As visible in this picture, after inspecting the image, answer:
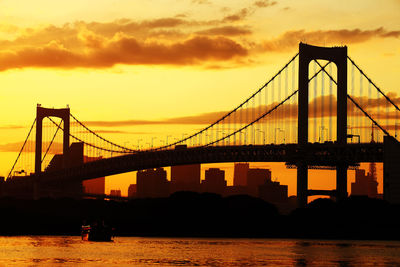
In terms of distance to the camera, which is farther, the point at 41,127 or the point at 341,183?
the point at 41,127

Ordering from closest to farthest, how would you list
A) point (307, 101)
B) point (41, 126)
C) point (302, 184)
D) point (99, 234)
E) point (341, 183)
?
point (341, 183)
point (302, 184)
point (99, 234)
point (307, 101)
point (41, 126)

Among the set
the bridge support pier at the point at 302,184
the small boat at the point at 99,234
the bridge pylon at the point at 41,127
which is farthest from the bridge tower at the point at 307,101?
the bridge pylon at the point at 41,127

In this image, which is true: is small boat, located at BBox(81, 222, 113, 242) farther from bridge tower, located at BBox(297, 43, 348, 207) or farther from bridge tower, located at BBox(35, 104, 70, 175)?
bridge tower, located at BBox(35, 104, 70, 175)

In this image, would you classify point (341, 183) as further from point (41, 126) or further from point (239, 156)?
point (41, 126)

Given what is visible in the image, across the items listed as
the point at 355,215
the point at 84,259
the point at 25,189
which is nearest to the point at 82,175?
the point at 25,189

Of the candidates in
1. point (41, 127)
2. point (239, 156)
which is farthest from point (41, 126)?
point (239, 156)

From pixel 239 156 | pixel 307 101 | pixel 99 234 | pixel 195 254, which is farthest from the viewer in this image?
pixel 239 156

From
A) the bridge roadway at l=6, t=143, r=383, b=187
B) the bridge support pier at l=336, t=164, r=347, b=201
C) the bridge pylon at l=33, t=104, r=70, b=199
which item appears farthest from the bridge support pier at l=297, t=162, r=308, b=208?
the bridge pylon at l=33, t=104, r=70, b=199
